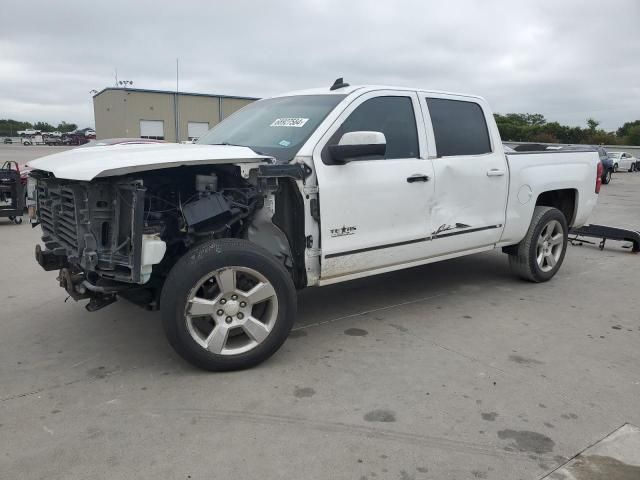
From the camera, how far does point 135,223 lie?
10.7ft

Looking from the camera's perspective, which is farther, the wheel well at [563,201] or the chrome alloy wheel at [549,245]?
the wheel well at [563,201]

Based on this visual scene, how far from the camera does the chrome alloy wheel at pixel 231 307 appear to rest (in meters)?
3.50

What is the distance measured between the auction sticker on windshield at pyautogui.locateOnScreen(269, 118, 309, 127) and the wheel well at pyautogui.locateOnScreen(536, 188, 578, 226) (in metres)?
3.21

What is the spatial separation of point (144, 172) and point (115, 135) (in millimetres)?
41388

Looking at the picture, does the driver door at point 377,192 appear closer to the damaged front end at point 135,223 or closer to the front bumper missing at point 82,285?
the damaged front end at point 135,223

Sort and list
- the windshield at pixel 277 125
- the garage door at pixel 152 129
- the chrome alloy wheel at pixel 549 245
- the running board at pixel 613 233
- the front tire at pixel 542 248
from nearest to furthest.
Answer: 1. the windshield at pixel 277 125
2. the front tire at pixel 542 248
3. the chrome alloy wheel at pixel 549 245
4. the running board at pixel 613 233
5. the garage door at pixel 152 129

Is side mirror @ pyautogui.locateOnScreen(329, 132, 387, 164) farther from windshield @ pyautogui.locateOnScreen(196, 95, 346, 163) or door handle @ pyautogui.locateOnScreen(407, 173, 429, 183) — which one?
door handle @ pyautogui.locateOnScreen(407, 173, 429, 183)

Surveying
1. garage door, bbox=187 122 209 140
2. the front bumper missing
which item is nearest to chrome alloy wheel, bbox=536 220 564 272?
the front bumper missing

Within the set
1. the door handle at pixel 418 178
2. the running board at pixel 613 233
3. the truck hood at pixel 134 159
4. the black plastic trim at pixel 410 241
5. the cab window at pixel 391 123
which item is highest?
the cab window at pixel 391 123

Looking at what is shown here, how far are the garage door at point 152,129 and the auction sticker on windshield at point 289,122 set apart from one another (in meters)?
38.0

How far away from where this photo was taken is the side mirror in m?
3.85

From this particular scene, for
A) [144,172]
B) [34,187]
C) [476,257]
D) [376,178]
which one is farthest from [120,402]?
[476,257]

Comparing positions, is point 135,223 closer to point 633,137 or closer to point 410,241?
point 410,241

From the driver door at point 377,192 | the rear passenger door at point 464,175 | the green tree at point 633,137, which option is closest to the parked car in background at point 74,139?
the rear passenger door at point 464,175
